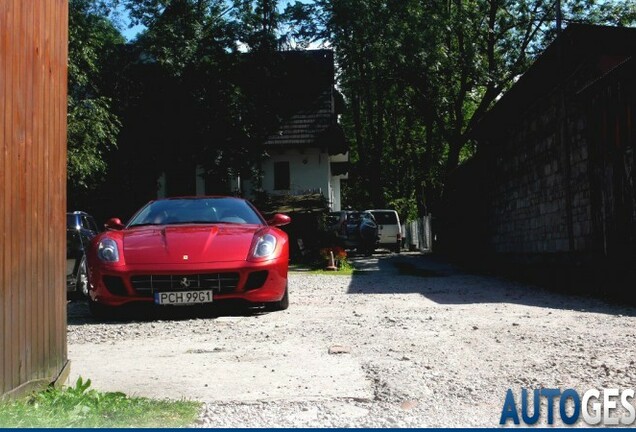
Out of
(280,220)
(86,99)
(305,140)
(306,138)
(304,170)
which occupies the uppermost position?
(86,99)

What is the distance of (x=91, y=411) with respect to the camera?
147 inches

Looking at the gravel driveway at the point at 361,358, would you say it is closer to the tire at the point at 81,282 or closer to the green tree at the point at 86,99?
the tire at the point at 81,282

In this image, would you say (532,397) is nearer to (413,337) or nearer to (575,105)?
(413,337)

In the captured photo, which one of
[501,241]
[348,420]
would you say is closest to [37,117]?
[348,420]

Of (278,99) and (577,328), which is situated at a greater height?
(278,99)

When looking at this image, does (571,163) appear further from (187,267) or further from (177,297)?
(177,297)

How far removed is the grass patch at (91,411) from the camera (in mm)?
3460

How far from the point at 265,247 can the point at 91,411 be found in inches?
A: 190

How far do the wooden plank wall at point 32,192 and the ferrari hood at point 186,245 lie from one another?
336 centimetres

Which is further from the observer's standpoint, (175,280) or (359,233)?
(359,233)

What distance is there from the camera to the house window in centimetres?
3684

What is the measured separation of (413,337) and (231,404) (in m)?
2.80

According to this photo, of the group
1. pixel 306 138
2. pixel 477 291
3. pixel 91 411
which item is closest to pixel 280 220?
pixel 477 291

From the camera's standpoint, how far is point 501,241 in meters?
19.5
